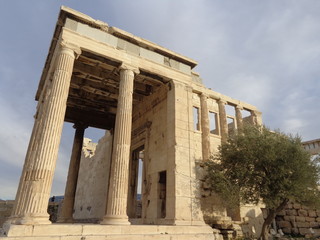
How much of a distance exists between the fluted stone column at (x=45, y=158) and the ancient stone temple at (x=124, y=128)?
3cm

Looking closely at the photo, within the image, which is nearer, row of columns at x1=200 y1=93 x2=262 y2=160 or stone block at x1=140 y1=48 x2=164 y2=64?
stone block at x1=140 y1=48 x2=164 y2=64

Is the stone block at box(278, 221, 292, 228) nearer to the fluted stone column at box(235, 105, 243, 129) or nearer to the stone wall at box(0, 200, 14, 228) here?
the fluted stone column at box(235, 105, 243, 129)

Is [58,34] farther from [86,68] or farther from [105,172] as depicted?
[105,172]

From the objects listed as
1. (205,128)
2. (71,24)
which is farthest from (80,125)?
(205,128)

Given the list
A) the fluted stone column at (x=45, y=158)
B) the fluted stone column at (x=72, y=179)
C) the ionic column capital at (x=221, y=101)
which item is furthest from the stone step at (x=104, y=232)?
the ionic column capital at (x=221, y=101)

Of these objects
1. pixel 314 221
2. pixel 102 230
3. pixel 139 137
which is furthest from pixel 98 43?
pixel 314 221

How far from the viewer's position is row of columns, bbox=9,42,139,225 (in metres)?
8.16

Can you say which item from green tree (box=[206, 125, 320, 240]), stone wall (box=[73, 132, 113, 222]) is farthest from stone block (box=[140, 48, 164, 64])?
stone wall (box=[73, 132, 113, 222])

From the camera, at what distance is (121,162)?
33.8 feet

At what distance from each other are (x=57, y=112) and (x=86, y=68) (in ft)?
19.0

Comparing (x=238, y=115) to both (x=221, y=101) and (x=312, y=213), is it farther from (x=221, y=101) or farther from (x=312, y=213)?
(x=312, y=213)

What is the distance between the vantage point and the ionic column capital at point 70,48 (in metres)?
10.7

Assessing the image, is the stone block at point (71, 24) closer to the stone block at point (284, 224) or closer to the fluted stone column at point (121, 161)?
the fluted stone column at point (121, 161)

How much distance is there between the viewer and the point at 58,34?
39.7 ft
